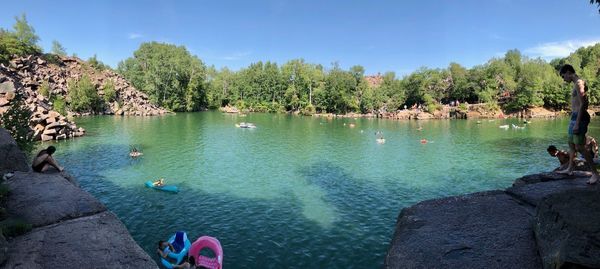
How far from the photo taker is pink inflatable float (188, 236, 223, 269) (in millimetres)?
14438

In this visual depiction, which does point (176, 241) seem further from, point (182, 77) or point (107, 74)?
point (107, 74)

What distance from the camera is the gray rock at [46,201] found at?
1212 cm

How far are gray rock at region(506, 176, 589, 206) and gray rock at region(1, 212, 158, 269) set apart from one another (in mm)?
11960

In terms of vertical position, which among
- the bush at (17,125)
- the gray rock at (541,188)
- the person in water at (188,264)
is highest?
the bush at (17,125)

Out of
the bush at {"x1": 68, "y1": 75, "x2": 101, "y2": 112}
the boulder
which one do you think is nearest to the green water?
the boulder

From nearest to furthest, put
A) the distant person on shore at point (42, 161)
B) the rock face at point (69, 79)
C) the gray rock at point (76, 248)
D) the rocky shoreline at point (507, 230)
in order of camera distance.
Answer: the rocky shoreline at point (507, 230) → the gray rock at point (76, 248) → the distant person on shore at point (42, 161) → the rock face at point (69, 79)

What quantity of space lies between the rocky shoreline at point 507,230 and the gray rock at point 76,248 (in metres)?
7.68

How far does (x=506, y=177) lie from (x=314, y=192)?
59.6 feet

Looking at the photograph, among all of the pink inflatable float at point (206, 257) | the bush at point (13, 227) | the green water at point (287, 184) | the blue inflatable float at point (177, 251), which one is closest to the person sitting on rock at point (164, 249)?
the blue inflatable float at point (177, 251)

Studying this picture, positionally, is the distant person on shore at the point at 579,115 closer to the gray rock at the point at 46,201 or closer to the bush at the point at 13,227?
the gray rock at the point at 46,201

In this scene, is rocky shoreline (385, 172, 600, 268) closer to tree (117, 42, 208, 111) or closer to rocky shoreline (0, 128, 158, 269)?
rocky shoreline (0, 128, 158, 269)

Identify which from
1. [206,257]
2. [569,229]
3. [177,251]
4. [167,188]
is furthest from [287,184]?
[569,229]

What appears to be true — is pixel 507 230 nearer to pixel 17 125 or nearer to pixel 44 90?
pixel 17 125

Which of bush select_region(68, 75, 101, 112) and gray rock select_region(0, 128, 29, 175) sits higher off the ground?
bush select_region(68, 75, 101, 112)
